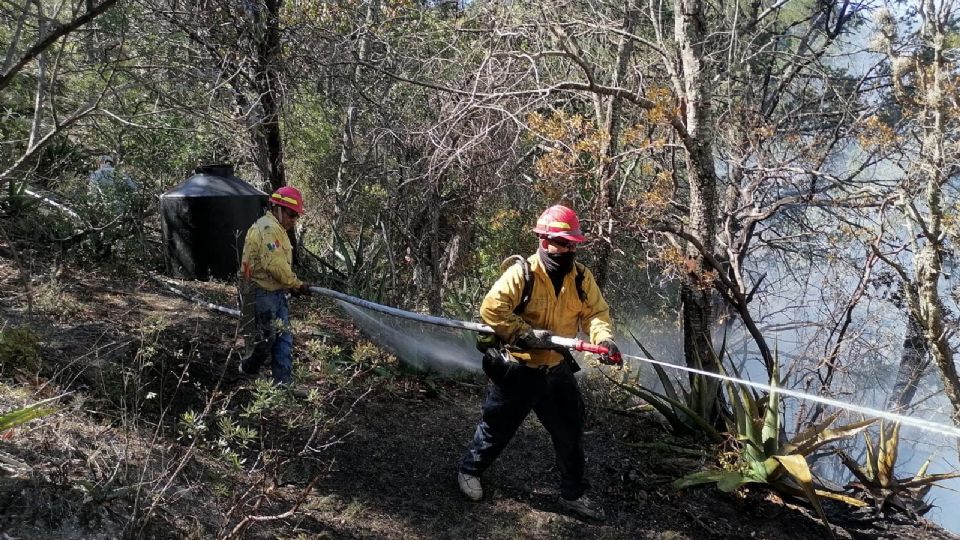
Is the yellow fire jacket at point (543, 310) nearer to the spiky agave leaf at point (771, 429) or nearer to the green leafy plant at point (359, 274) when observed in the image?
the spiky agave leaf at point (771, 429)

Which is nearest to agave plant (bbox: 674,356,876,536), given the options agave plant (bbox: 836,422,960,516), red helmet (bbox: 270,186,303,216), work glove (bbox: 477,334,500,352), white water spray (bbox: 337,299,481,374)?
agave plant (bbox: 836,422,960,516)

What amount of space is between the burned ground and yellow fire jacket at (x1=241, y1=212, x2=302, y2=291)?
575mm

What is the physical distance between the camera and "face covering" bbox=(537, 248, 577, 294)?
3920mm

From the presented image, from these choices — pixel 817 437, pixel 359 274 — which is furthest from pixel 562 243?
pixel 359 274

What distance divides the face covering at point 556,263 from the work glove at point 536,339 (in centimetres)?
30

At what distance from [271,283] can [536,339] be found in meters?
2.05

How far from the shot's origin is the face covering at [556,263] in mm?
3920

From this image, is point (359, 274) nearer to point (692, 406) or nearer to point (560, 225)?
point (692, 406)

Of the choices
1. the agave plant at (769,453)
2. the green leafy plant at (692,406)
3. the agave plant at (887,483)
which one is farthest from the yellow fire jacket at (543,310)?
the agave plant at (887,483)

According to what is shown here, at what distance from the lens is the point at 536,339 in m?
3.83

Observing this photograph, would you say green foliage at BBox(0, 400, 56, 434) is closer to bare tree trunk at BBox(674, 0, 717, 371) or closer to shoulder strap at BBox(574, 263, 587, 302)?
shoulder strap at BBox(574, 263, 587, 302)

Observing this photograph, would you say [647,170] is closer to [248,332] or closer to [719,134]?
[719,134]

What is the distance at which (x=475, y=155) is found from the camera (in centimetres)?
770

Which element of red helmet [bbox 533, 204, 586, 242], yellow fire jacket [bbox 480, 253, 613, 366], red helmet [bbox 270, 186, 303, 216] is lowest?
yellow fire jacket [bbox 480, 253, 613, 366]
